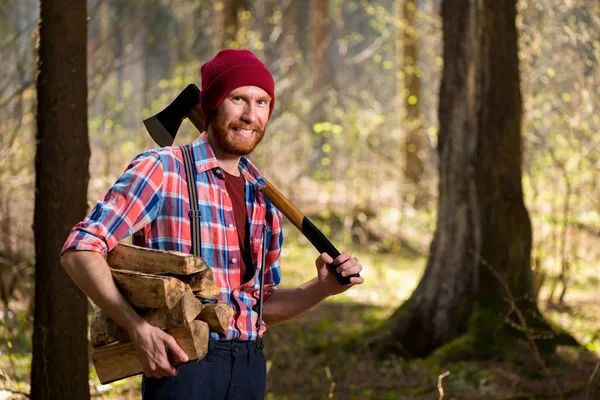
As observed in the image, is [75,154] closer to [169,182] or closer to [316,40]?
[169,182]

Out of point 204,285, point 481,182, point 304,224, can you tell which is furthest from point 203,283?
point 481,182

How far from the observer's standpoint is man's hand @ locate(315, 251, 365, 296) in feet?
9.74

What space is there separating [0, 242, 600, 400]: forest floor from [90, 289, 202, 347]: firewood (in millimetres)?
2634

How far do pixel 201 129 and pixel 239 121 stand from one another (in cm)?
55

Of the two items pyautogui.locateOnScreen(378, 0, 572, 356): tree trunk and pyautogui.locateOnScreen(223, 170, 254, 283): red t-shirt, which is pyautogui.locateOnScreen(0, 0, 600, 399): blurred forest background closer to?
pyautogui.locateOnScreen(378, 0, 572, 356): tree trunk

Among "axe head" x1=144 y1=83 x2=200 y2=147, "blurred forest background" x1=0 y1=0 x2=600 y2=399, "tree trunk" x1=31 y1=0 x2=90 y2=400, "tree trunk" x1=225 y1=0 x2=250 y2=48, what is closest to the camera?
"axe head" x1=144 y1=83 x2=200 y2=147

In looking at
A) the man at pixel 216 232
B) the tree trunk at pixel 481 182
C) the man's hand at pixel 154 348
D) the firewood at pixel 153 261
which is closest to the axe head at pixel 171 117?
the man at pixel 216 232

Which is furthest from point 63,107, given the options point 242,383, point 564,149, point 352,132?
point 352,132

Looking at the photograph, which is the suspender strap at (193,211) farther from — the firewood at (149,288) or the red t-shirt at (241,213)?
the firewood at (149,288)

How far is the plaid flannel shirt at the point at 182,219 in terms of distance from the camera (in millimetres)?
2595

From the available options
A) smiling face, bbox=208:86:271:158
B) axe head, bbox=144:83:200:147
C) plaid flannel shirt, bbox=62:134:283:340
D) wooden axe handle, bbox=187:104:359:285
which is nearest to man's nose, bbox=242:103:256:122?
smiling face, bbox=208:86:271:158

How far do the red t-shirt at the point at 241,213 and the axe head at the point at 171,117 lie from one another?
403 mm

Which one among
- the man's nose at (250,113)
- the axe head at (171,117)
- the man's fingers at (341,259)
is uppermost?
the axe head at (171,117)

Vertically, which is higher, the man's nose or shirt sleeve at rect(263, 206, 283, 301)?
the man's nose
